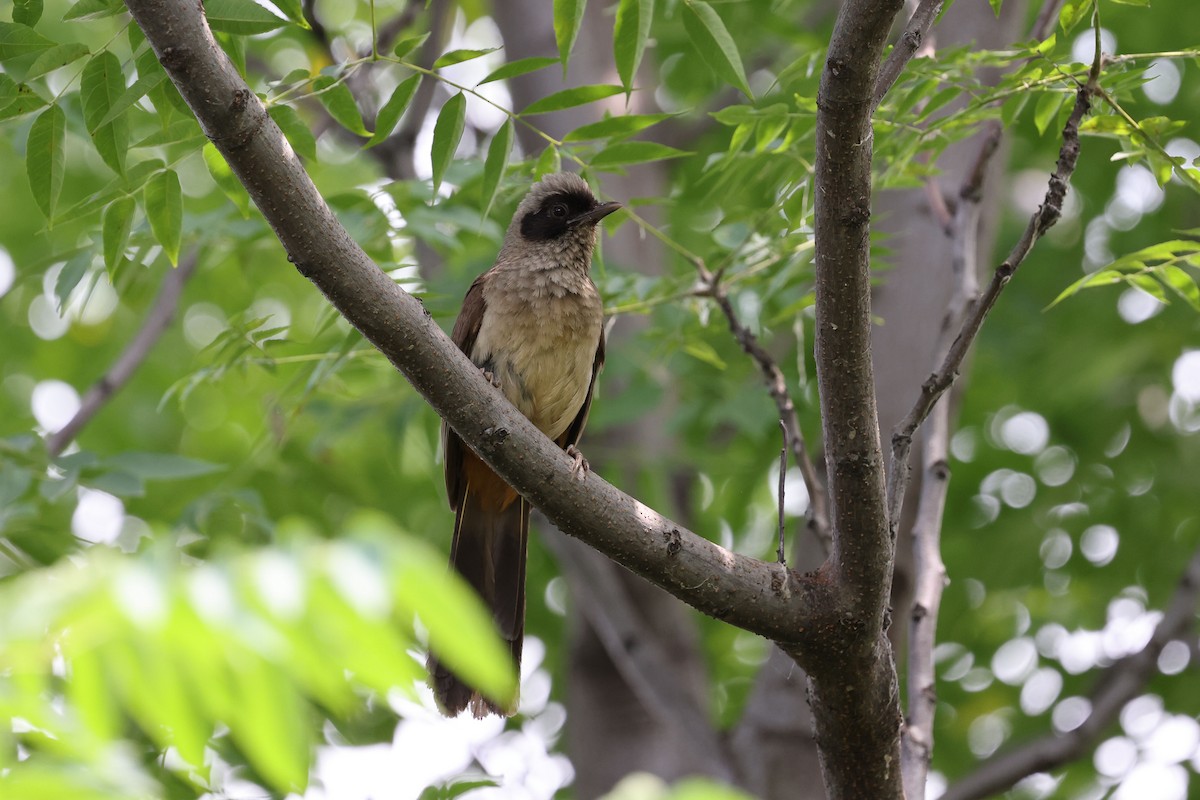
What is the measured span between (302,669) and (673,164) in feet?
24.8

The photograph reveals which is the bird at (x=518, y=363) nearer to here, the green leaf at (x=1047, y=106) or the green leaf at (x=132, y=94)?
the green leaf at (x=1047, y=106)

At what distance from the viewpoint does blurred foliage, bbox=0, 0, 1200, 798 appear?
4.77 feet

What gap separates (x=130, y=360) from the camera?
257 inches

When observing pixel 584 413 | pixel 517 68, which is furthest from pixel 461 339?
pixel 517 68

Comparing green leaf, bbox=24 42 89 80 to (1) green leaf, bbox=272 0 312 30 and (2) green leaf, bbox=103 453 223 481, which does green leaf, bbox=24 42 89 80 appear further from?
(2) green leaf, bbox=103 453 223 481

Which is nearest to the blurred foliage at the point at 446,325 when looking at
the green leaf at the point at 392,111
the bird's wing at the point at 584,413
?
the green leaf at the point at 392,111

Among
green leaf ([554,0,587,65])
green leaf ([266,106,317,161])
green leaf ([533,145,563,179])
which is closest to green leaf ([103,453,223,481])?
green leaf ([266,106,317,161])

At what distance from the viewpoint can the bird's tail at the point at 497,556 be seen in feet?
17.4

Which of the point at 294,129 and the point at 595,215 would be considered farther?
the point at 595,215

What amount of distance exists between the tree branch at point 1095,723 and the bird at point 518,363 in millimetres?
2023

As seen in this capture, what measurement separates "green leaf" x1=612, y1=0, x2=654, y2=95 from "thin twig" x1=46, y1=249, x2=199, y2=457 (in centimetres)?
337

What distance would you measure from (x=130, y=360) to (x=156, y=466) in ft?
6.53

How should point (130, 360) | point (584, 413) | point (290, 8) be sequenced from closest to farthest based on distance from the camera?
1. point (290, 8)
2. point (584, 413)
3. point (130, 360)

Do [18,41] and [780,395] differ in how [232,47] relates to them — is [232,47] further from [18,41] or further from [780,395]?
[780,395]
